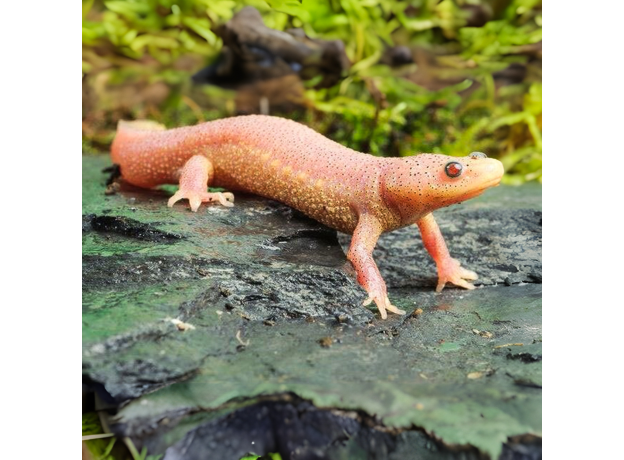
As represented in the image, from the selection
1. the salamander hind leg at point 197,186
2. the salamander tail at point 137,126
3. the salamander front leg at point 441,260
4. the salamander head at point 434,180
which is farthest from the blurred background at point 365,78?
the salamander head at point 434,180

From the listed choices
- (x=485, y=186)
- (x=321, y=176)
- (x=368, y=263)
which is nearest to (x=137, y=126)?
(x=321, y=176)

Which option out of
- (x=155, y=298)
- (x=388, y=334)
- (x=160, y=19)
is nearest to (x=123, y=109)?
(x=160, y=19)

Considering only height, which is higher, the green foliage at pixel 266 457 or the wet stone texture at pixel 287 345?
the wet stone texture at pixel 287 345

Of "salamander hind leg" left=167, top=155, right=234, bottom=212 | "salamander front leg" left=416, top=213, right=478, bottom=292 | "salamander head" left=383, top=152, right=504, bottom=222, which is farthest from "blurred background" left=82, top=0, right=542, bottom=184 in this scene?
"salamander head" left=383, top=152, right=504, bottom=222

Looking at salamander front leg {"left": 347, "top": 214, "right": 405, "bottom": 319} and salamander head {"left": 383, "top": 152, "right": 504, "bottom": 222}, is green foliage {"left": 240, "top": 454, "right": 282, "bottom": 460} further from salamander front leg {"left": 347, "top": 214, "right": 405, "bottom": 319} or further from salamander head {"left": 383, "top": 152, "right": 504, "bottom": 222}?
salamander head {"left": 383, "top": 152, "right": 504, "bottom": 222}

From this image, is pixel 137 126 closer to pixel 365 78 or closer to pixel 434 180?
pixel 365 78

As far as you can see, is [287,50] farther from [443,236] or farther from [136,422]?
[136,422]

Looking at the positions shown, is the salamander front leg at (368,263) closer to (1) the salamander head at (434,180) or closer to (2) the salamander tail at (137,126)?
(1) the salamander head at (434,180)
